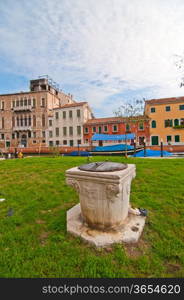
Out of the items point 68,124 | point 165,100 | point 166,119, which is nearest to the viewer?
point 166,119

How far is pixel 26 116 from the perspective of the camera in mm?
34719

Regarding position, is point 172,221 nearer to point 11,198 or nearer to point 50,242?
point 50,242

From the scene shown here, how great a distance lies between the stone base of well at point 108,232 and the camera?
213cm

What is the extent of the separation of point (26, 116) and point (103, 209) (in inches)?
1478

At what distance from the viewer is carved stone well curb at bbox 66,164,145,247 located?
2098 mm

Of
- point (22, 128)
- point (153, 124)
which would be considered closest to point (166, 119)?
point (153, 124)

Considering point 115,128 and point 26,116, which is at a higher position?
point 26,116

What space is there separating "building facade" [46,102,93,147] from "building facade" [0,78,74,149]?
6.22 ft

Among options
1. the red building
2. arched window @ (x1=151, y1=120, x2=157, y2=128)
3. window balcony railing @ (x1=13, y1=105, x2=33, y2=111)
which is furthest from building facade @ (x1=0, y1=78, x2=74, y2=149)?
arched window @ (x1=151, y1=120, x2=157, y2=128)

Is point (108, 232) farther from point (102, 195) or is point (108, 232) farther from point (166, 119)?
point (166, 119)

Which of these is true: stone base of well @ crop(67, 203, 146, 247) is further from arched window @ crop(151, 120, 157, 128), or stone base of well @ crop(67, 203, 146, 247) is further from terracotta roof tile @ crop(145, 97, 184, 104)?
terracotta roof tile @ crop(145, 97, 184, 104)

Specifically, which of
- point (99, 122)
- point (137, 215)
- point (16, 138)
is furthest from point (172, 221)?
point (16, 138)

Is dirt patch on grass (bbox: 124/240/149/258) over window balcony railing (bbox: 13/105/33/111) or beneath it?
beneath

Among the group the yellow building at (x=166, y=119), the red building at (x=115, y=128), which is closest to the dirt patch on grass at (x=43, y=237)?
the red building at (x=115, y=128)
